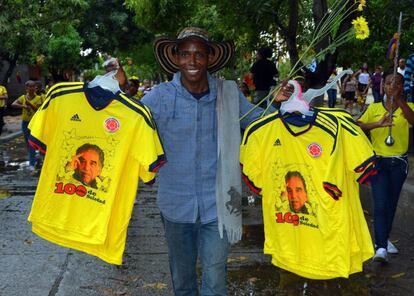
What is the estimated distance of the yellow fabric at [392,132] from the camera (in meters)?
5.23

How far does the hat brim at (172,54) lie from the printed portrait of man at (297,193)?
0.85 metres

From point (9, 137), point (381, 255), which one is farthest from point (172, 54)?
point (9, 137)

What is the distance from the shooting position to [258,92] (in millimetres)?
11031

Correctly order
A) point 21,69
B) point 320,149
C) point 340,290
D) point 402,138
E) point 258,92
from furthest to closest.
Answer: point 21,69, point 258,92, point 402,138, point 340,290, point 320,149

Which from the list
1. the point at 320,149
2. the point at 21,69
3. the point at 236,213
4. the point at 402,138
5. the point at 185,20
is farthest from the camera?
the point at 21,69

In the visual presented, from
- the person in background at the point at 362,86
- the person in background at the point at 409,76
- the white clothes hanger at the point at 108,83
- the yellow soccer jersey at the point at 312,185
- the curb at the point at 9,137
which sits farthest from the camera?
the person in background at the point at 362,86

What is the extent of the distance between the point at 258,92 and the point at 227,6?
3.39 meters

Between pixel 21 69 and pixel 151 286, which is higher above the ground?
pixel 21 69

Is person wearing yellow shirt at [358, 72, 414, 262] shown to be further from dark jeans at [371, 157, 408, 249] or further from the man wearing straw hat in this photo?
the man wearing straw hat

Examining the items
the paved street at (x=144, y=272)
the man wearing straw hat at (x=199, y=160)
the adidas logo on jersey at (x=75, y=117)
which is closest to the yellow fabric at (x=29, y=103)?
the paved street at (x=144, y=272)

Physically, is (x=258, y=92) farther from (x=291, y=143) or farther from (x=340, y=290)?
(x=291, y=143)

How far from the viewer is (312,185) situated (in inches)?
147

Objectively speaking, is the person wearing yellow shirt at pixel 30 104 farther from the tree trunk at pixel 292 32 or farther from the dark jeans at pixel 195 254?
the dark jeans at pixel 195 254

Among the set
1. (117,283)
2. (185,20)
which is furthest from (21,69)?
(117,283)
